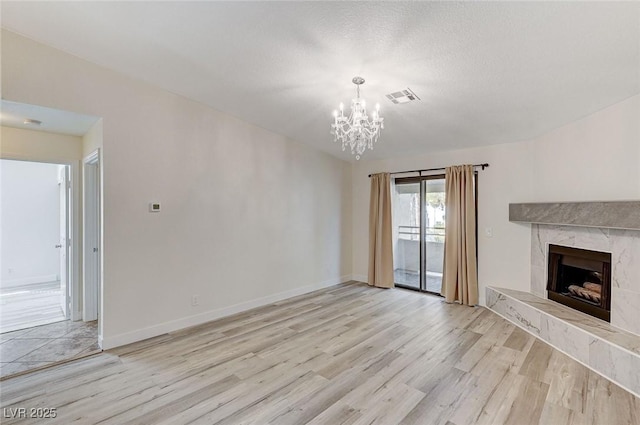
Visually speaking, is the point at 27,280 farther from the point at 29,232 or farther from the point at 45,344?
the point at 45,344

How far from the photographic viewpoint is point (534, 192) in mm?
4098

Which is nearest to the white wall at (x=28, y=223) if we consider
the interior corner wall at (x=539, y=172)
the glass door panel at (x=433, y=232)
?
the interior corner wall at (x=539, y=172)

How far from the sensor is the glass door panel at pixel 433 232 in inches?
199

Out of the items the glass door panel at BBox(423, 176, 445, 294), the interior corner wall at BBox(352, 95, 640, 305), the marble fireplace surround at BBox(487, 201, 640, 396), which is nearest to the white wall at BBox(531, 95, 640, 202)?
the interior corner wall at BBox(352, 95, 640, 305)

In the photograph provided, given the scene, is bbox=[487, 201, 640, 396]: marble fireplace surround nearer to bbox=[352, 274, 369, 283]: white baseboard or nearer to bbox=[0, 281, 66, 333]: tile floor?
bbox=[352, 274, 369, 283]: white baseboard

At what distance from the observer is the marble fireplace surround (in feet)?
8.40

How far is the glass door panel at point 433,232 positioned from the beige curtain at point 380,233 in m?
0.65

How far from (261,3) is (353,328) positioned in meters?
3.47

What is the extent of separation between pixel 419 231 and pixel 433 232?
26cm

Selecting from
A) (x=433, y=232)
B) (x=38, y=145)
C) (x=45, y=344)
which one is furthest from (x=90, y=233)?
(x=433, y=232)

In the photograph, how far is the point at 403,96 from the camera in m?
3.24

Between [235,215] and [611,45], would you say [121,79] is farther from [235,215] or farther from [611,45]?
[611,45]

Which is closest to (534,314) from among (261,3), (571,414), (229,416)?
(571,414)

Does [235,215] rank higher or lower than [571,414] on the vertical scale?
higher
